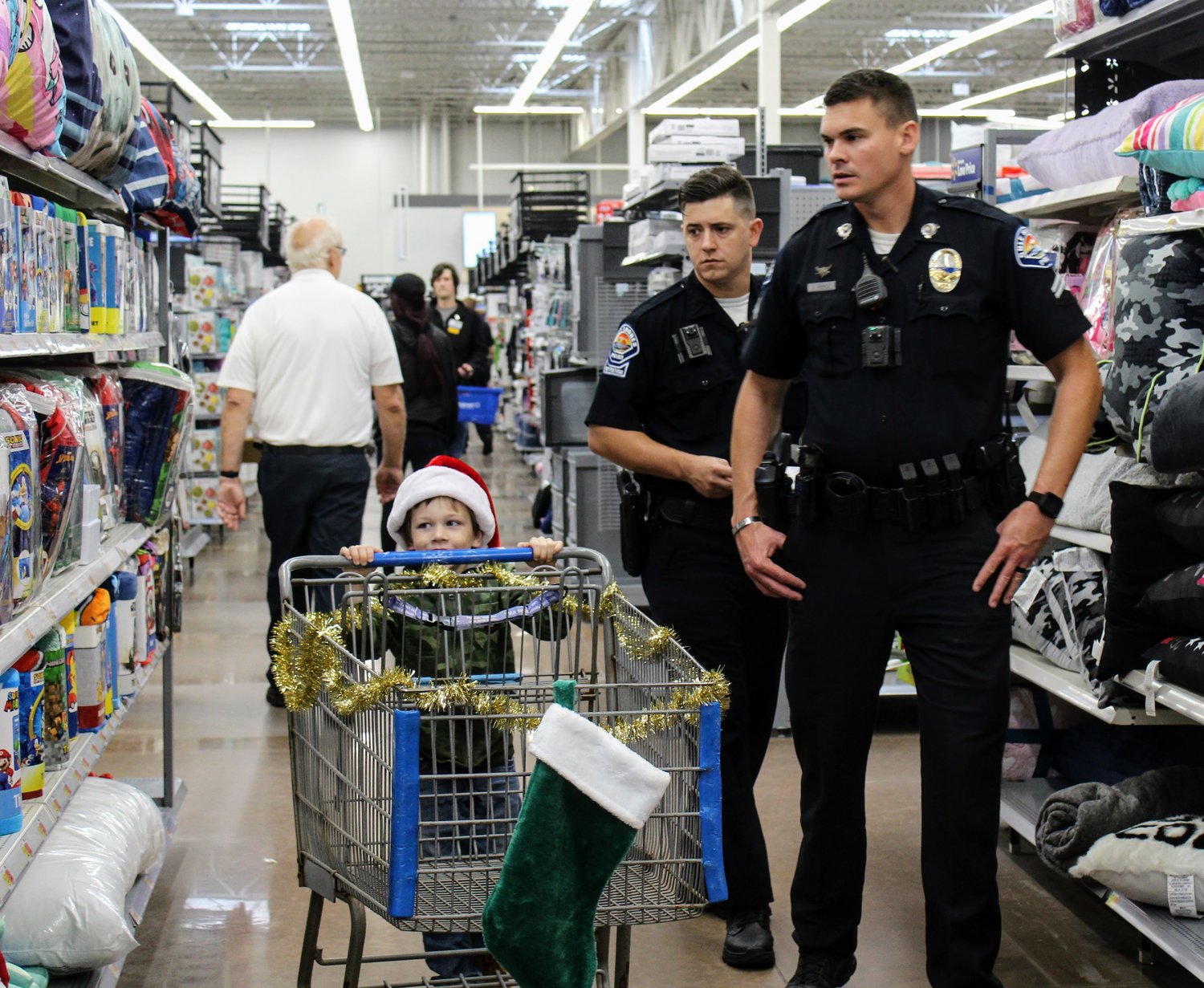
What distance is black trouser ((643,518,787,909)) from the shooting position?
3148mm

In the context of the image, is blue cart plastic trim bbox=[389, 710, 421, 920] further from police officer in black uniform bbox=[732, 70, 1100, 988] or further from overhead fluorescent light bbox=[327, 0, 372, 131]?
overhead fluorescent light bbox=[327, 0, 372, 131]

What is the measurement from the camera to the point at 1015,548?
8.35 ft

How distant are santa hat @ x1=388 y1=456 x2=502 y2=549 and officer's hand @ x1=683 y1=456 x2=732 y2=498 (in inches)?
18.2

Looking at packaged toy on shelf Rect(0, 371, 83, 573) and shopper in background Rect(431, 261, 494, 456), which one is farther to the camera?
shopper in background Rect(431, 261, 494, 456)

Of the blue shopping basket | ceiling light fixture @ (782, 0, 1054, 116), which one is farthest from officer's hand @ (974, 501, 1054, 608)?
ceiling light fixture @ (782, 0, 1054, 116)

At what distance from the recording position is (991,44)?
17.8 metres

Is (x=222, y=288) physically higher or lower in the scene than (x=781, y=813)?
higher

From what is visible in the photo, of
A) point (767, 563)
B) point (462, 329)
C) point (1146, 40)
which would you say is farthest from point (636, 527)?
point (462, 329)

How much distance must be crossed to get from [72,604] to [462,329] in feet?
31.3

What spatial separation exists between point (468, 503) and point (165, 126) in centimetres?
194

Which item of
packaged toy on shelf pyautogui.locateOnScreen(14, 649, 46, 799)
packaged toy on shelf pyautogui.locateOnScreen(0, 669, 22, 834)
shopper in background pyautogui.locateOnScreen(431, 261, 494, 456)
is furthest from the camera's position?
shopper in background pyautogui.locateOnScreen(431, 261, 494, 456)

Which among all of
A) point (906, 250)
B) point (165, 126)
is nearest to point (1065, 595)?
point (906, 250)

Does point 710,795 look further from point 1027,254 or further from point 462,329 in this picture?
point 462,329

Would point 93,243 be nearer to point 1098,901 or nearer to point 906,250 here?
point 906,250
